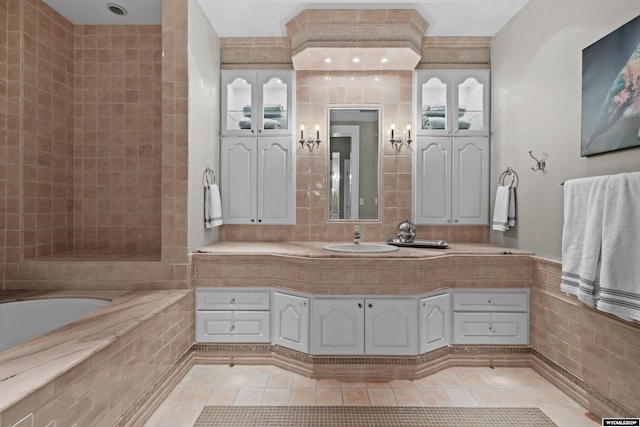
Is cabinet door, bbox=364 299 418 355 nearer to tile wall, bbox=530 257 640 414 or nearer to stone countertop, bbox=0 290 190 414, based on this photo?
tile wall, bbox=530 257 640 414

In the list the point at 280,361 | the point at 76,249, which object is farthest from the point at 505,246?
the point at 76,249

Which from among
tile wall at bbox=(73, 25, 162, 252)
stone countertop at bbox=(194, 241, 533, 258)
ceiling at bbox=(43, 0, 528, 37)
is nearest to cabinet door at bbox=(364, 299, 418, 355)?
stone countertop at bbox=(194, 241, 533, 258)

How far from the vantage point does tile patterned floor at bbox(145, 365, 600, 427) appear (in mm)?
2223

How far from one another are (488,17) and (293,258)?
252 centimetres

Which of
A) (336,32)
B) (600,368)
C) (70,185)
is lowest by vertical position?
(600,368)

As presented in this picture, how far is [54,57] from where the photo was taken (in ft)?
9.67

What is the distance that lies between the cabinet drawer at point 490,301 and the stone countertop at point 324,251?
32 centimetres

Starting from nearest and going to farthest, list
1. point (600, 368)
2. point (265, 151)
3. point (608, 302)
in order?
point (608, 302) → point (600, 368) → point (265, 151)

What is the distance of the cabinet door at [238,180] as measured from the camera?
3.39 meters

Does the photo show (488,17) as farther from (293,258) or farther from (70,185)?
(70,185)

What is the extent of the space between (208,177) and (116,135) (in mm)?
926

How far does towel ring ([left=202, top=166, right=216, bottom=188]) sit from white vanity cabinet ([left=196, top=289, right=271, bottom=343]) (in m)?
0.88

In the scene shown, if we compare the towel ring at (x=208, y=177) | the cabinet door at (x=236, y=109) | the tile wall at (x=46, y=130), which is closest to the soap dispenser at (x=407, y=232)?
the cabinet door at (x=236, y=109)

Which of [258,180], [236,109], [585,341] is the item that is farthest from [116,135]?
[585,341]
